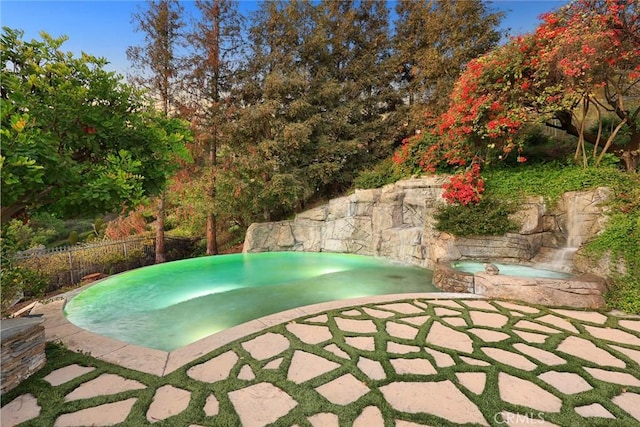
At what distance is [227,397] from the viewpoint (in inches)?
90.6

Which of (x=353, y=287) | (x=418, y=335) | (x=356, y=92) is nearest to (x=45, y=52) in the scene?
(x=418, y=335)

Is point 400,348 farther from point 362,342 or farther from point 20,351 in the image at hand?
point 20,351

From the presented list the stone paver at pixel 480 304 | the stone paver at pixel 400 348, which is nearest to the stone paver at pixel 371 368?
the stone paver at pixel 400 348

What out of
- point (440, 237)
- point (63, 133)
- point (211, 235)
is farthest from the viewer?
point (211, 235)

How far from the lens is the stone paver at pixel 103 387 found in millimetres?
2346

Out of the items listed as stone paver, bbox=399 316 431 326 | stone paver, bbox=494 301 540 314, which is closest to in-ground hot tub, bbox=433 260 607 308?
stone paver, bbox=494 301 540 314

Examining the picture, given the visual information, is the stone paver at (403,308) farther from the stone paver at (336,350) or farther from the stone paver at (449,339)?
the stone paver at (336,350)

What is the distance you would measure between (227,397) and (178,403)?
38 cm

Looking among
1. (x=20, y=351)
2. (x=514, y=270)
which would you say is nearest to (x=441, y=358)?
(x=514, y=270)

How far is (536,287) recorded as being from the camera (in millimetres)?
4320

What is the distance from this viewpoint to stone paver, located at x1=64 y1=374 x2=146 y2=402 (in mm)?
2346

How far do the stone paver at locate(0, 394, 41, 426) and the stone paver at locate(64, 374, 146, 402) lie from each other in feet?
0.64

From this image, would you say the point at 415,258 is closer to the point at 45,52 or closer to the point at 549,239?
the point at 549,239

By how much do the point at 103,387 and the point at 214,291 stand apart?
3.46 meters
